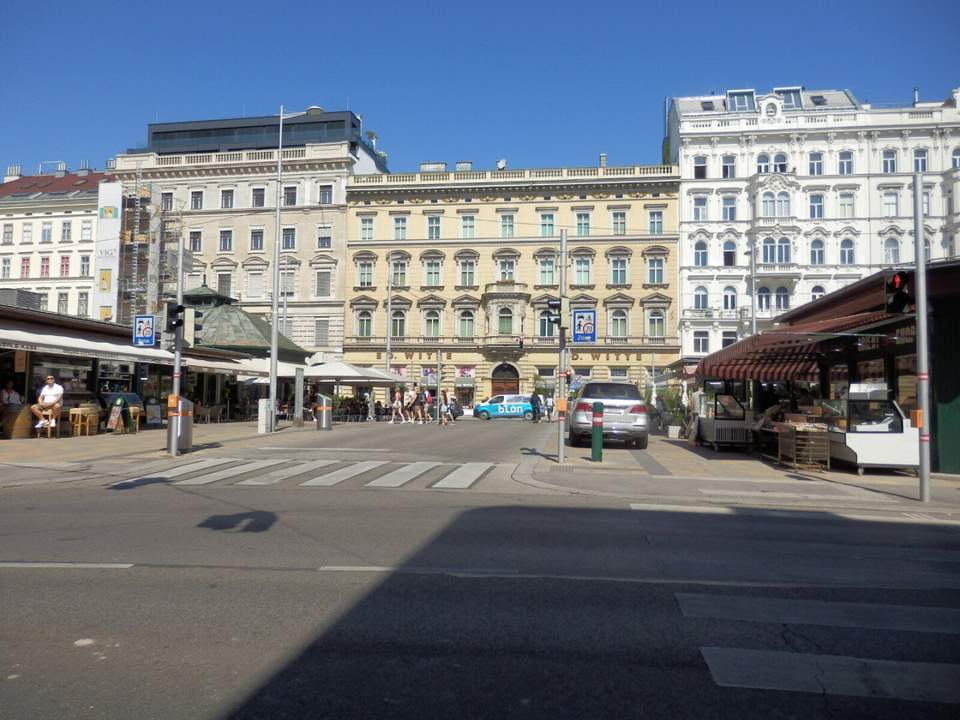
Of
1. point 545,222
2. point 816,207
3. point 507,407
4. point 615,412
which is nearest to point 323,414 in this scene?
point 615,412

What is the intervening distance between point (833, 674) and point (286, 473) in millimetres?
11722

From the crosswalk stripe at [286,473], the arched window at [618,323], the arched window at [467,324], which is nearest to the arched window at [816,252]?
the arched window at [618,323]

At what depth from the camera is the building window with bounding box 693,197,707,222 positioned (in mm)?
55031

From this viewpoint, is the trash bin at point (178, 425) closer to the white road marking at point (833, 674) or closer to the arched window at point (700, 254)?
the white road marking at point (833, 674)

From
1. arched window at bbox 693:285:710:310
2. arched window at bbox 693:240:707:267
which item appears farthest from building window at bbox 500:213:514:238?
arched window at bbox 693:285:710:310

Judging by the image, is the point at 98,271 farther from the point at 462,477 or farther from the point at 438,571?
the point at 438,571

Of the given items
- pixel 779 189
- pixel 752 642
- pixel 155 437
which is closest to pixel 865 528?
pixel 752 642

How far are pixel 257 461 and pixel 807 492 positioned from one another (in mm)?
11177

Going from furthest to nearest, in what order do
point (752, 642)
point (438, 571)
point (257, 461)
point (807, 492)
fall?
1. point (257, 461)
2. point (807, 492)
3. point (438, 571)
4. point (752, 642)

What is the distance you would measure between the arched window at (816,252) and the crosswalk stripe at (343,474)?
4461 cm

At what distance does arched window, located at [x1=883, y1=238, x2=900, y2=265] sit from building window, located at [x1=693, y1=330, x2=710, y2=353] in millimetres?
12741

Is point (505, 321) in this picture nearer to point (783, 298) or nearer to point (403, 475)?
point (783, 298)

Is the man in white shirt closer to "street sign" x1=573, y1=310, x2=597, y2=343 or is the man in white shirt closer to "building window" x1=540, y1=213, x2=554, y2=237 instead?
"street sign" x1=573, y1=310, x2=597, y2=343

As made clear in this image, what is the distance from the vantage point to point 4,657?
4.39 meters
